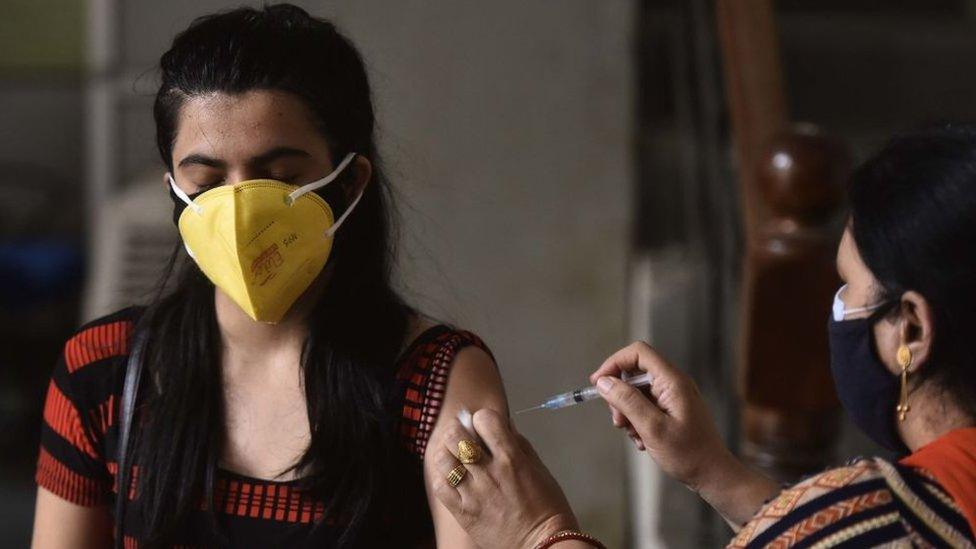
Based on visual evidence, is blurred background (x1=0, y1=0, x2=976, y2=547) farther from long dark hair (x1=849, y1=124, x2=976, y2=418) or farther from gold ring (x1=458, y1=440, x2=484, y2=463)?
gold ring (x1=458, y1=440, x2=484, y2=463)

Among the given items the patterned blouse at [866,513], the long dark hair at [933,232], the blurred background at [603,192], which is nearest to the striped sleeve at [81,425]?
the blurred background at [603,192]

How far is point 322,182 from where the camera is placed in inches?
63.9

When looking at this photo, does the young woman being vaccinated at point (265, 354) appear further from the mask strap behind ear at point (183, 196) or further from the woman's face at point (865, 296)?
the woman's face at point (865, 296)

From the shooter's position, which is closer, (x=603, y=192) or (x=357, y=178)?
(x=357, y=178)

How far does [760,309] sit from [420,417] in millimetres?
717

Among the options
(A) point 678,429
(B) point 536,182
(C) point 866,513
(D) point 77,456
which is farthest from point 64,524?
(B) point 536,182

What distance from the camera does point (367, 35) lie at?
114 inches

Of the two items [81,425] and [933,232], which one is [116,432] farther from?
[933,232]

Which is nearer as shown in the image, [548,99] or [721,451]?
[721,451]

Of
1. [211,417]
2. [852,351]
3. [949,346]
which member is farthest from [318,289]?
[949,346]

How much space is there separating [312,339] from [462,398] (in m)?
0.24

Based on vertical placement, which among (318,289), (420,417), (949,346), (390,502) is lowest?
(390,502)

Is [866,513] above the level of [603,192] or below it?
above

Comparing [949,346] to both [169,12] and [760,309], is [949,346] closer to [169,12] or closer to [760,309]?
[760,309]
